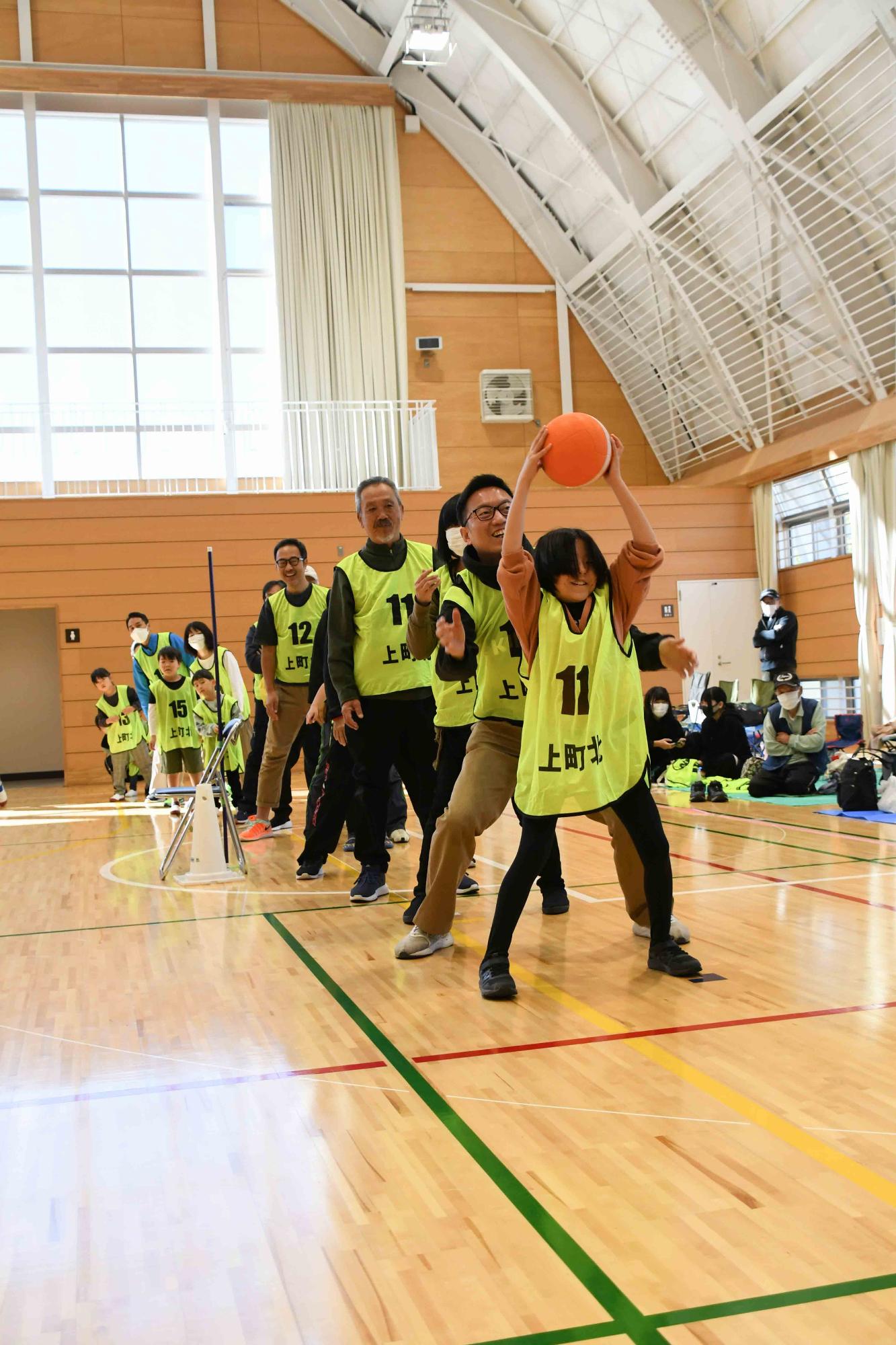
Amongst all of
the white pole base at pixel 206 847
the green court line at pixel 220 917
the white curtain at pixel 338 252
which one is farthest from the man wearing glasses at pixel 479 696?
the white curtain at pixel 338 252

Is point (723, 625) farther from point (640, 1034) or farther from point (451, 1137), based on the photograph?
point (451, 1137)

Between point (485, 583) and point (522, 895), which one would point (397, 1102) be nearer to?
point (522, 895)

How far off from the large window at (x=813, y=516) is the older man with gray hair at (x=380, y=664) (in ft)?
35.6

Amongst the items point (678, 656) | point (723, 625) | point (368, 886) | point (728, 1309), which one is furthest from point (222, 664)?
point (723, 625)

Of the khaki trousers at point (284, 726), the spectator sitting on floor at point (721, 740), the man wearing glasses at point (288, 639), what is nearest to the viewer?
the man wearing glasses at point (288, 639)

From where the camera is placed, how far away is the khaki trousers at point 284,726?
7586 mm

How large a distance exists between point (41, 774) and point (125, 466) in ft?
15.5

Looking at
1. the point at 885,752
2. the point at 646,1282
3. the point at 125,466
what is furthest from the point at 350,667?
the point at 125,466

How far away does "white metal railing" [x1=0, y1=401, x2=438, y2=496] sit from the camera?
16.8m

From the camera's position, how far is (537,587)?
143 inches

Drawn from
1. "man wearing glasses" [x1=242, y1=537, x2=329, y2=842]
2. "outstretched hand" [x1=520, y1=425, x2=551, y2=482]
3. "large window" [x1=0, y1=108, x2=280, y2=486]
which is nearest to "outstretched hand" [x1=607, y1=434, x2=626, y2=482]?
"outstretched hand" [x1=520, y1=425, x2=551, y2=482]

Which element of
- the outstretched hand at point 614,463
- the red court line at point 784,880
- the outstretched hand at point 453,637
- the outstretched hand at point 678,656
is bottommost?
the red court line at point 784,880

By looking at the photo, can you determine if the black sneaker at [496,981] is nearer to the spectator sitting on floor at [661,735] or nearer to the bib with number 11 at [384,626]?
the bib with number 11 at [384,626]

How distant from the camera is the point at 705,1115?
2625 millimetres
